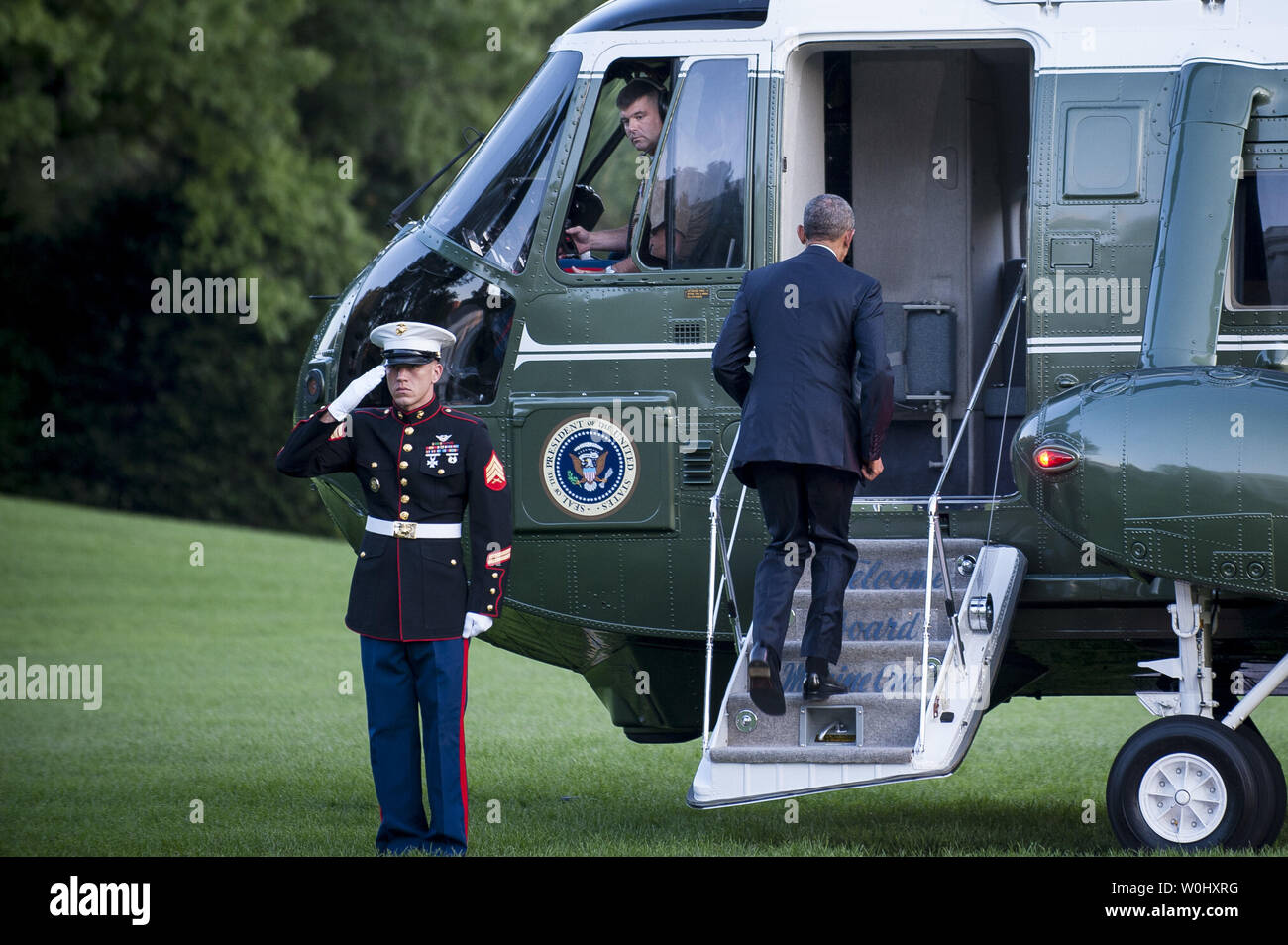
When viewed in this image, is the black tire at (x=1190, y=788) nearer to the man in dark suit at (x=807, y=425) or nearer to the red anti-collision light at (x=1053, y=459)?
the red anti-collision light at (x=1053, y=459)

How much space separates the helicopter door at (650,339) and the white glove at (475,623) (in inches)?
39.3

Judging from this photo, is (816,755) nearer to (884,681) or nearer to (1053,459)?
(884,681)

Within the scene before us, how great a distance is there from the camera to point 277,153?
24.2 m

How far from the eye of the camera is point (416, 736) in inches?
259

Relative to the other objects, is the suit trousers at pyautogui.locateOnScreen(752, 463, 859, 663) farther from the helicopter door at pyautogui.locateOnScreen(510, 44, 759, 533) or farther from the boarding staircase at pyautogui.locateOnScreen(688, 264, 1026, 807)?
the helicopter door at pyautogui.locateOnScreen(510, 44, 759, 533)

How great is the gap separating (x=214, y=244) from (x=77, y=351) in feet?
7.84

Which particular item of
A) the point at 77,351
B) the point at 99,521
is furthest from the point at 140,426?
the point at 99,521

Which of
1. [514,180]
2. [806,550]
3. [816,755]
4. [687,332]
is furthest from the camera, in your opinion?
[514,180]

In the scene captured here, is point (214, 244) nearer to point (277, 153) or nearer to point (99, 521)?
point (277, 153)

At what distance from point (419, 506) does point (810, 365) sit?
1490mm

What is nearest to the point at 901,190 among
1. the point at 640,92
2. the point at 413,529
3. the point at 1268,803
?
the point at 640,92

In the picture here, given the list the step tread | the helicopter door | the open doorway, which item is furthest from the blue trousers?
the open doorway

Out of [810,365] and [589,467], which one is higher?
[810,365]

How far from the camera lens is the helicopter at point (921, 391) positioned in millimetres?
6367
